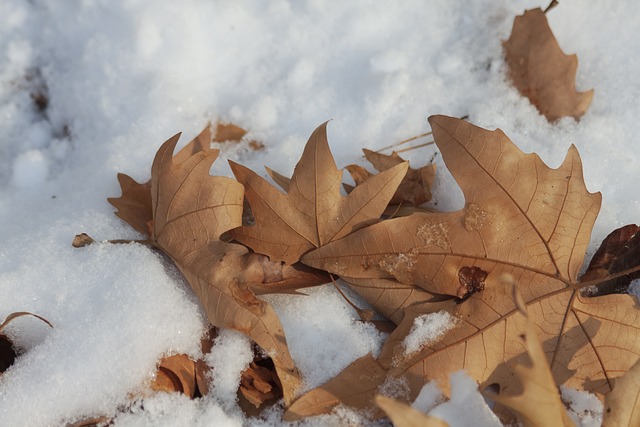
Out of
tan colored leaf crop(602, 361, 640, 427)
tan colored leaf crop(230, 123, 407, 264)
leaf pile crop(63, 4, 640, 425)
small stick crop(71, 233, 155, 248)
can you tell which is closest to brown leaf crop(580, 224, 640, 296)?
leaf pile crop(63, 4, 640, 425)

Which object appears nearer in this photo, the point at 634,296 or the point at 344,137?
the point at 634,296

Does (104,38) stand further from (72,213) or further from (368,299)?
(368,299)

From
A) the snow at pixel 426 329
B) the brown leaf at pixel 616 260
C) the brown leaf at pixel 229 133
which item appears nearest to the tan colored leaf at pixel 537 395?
the snow at pixel 426 329

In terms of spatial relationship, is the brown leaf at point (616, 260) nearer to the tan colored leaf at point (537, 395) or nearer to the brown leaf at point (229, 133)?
the tan colored leaf at point (537, 395)

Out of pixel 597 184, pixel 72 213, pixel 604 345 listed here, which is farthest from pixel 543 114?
pixel 72 213

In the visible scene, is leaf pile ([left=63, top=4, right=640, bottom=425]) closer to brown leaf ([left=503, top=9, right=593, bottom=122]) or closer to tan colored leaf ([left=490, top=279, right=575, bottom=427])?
tan colored leaf ([left=490, top=279, right=575, bottom=427])

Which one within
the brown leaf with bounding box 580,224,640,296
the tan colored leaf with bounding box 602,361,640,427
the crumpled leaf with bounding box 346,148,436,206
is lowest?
the tan colored leaf with bounding box 602,361,640,427
